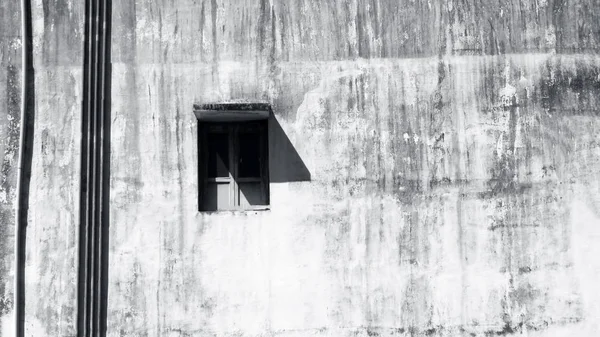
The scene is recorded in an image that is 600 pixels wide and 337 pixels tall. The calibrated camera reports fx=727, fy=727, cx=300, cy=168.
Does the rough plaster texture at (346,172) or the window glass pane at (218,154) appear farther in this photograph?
the window glass pane at (218,154)

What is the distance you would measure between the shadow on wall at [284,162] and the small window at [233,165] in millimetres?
203

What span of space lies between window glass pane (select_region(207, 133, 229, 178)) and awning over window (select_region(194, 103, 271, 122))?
35 centimetres

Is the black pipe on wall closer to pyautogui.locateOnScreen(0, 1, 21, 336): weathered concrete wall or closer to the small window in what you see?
pyautogui.locateOnScreen(0, 1, 21, 336): weathered concrete wall

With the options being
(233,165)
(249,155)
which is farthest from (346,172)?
(233,165)

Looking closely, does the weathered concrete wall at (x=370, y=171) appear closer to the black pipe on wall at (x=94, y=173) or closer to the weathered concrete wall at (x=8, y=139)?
the black pipe on wall at (x=94, y=173)

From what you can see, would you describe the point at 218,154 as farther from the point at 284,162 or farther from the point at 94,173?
the point at 94,173

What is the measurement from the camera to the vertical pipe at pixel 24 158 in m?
7.27

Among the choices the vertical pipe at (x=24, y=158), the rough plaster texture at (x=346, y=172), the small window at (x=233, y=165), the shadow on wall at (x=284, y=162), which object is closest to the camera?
the vertical pipe at (x=24, y=158)

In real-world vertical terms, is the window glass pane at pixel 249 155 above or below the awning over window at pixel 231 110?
below

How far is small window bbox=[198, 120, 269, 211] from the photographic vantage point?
7793mm

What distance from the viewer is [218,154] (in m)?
7.86

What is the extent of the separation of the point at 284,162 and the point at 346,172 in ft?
2.16

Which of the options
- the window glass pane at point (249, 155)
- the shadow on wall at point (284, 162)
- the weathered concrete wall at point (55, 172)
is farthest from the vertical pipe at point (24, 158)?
the shadow on wall at point (284, 162)

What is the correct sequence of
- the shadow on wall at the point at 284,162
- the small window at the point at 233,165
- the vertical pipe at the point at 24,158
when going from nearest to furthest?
the vertical pipe at the point at 24,158 < the shadow on wall at the point at 284,162 < the small window at the point at 233,165
